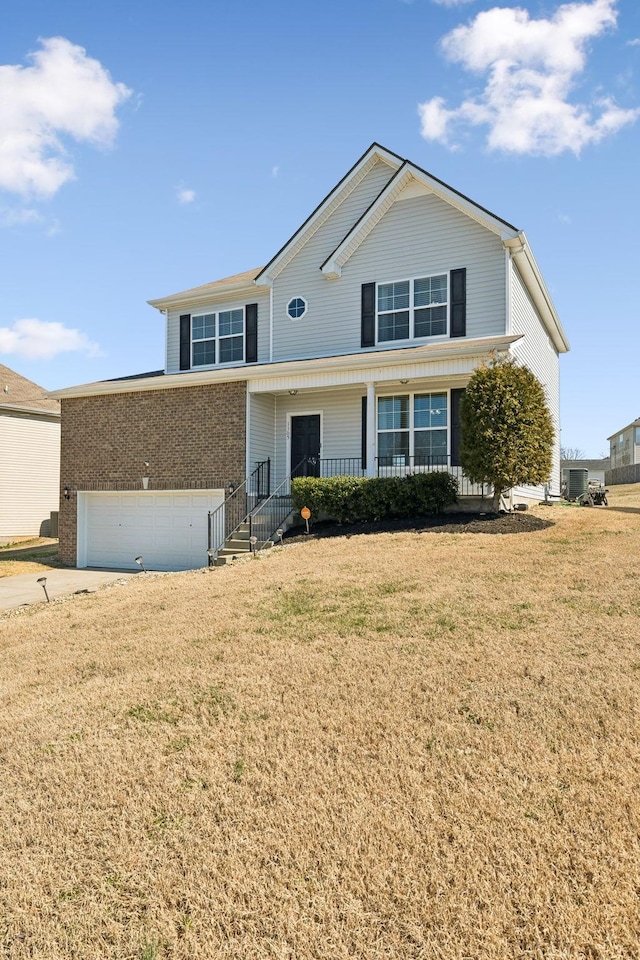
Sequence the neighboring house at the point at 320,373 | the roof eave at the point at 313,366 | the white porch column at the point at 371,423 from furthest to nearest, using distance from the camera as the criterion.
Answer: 1. the neighboring house at the point at 320,373
2. the white porch column at the point at 371,423
3. the roof eave at the point at 313,366

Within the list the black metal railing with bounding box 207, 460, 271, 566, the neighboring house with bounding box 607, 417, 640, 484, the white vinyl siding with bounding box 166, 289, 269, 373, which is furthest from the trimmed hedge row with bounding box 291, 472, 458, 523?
the neighboring house with bounding box 607, 417, 640, 484

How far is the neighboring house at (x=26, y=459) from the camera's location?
2328 centimetres

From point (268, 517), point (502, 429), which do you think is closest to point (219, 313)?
point (268, 517)

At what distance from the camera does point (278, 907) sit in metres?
3.07

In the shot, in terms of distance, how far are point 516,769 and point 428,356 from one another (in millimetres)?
10857

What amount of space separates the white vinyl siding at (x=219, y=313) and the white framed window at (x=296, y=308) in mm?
791

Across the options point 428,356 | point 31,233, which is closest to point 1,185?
point 31,233

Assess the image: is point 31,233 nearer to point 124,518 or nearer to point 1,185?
point 1,185

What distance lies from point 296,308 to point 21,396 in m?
13.4

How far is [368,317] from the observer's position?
1650cm

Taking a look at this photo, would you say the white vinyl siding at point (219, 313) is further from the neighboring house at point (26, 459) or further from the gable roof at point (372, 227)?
the neighboring house at point (26, 459)

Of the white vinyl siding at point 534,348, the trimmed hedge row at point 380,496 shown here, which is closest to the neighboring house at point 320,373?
the white vinyl siding at point 534,348

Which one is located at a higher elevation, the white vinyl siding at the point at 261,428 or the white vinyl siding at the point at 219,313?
the white vinyl siding at the point at 219,313

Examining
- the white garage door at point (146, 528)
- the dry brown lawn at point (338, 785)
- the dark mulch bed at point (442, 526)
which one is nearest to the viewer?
the dry brown lawn at point (338, 785)
